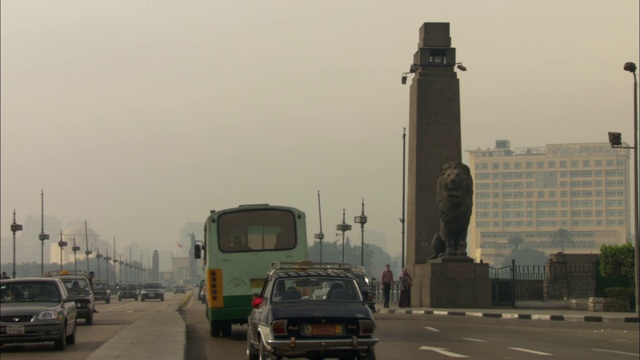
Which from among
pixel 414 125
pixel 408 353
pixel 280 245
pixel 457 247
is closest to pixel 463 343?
pixel 408 353

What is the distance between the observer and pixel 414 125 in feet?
150

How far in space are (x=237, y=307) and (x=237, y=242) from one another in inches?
61.6

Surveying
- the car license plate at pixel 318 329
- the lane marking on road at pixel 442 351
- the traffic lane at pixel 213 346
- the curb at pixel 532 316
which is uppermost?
the car license plate at pixel 318 329

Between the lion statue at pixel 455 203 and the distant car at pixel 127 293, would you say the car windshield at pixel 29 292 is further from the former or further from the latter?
the distant car at pixel 127 293

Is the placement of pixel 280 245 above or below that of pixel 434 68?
below

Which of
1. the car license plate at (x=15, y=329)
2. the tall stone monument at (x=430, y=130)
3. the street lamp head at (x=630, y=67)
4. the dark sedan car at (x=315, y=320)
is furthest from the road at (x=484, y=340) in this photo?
the tall stone monument at (x=430, y=130)

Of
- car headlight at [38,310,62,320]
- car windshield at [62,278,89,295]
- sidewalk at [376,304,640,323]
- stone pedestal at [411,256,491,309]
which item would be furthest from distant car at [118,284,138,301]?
car headlight at [38,310,62,320]

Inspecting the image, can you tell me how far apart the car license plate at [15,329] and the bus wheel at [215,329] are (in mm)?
5106

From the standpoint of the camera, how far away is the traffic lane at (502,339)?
19422mm

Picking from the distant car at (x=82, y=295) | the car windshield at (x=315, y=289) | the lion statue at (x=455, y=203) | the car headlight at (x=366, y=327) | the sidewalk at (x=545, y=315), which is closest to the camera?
the car headlight at (x=366, y=327)

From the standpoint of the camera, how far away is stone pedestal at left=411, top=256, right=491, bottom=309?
40469 mm

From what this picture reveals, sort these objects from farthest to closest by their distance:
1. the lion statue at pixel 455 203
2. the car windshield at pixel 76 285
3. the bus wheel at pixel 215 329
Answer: the lion statue at pixel 455 203
the car windshield at pixel 76 285
the bus wheel at pixel 215 329

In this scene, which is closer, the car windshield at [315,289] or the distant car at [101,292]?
the car windshield at [315,289]

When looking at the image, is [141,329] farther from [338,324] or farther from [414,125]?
[414,125]
